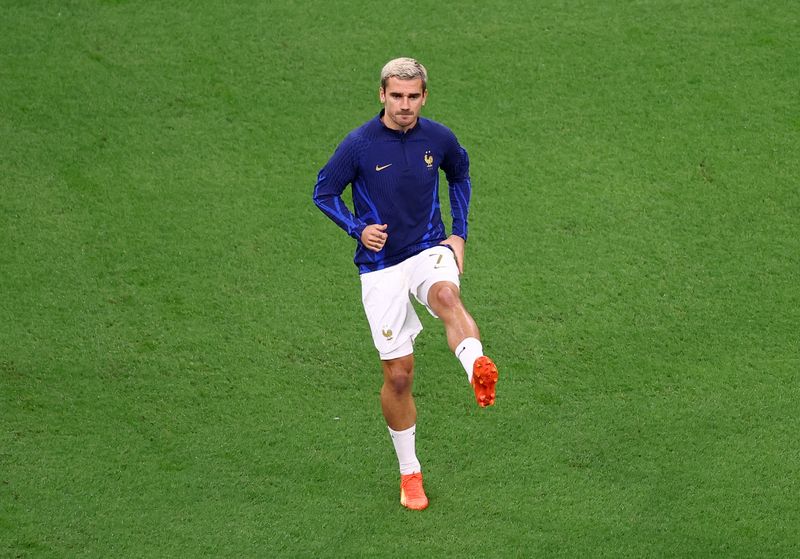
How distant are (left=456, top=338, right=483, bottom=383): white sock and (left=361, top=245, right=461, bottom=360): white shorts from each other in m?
0.44

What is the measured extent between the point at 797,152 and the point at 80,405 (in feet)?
16.8

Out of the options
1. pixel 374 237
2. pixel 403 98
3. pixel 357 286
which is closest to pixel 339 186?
pixel 374 237

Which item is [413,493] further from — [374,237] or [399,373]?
[374,237]

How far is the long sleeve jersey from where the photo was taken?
5734mm

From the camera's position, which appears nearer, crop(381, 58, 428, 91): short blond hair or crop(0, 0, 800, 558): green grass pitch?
crop(381, 58, 428, 91): short blond hair

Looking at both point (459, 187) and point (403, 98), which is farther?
point (459, 187)

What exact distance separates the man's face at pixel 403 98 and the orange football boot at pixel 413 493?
5.87 feet

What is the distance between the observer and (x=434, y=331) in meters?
7.32

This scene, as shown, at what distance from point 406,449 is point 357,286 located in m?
1.79

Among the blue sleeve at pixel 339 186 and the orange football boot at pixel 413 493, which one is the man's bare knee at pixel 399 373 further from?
the blue sleeve at pixel 339 186

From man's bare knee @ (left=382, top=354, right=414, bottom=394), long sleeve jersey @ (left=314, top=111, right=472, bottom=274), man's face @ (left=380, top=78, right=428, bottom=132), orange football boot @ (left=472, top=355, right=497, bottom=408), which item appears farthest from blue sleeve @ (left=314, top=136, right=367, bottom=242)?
→ orange football boot @ (left=472, top=355, right=497, bottom=408)

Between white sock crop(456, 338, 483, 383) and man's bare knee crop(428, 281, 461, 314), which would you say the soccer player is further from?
white sock crop(456, 338, 483, 383)

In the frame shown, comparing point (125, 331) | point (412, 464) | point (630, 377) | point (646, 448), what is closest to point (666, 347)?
point (630, 377)

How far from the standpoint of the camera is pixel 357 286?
25.2ft
